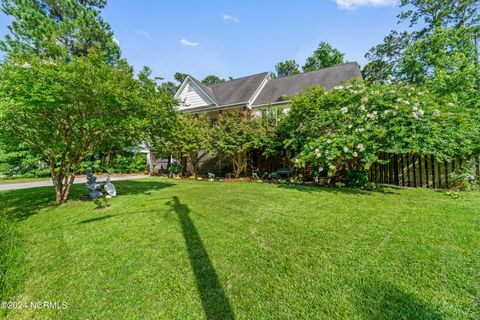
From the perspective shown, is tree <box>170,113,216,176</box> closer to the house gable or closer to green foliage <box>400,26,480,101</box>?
the house gable

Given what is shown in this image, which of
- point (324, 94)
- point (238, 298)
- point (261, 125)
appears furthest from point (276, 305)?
point (261, 125)

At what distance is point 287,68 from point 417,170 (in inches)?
1256

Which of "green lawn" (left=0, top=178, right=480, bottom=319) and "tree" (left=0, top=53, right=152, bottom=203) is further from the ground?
"tree" (left=0, top=53, right=152, bottom=203)

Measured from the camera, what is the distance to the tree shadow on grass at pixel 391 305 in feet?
6.27

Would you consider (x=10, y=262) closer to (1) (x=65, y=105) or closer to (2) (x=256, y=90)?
(1) (x=65, y=105)

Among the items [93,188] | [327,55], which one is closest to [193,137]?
[93,188]

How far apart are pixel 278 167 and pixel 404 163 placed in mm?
5768

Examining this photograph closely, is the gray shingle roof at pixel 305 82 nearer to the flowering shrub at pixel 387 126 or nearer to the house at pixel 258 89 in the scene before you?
the house at pixel 258 89

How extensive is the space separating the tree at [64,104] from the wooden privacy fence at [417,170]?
925 cm

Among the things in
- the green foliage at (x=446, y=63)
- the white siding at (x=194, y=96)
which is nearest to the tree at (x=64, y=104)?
the white siding at (x=194, y=96)

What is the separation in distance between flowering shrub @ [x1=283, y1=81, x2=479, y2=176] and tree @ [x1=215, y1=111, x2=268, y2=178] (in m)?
2.99

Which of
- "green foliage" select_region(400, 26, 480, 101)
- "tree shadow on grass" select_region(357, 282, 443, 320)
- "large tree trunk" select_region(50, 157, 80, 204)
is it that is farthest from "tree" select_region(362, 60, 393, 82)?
"large tree trunk" select_region(50, 157, 80, 204)

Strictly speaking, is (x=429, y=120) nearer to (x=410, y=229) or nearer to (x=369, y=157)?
(x=369, y=157)

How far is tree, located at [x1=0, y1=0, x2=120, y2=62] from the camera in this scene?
52.4 feet
